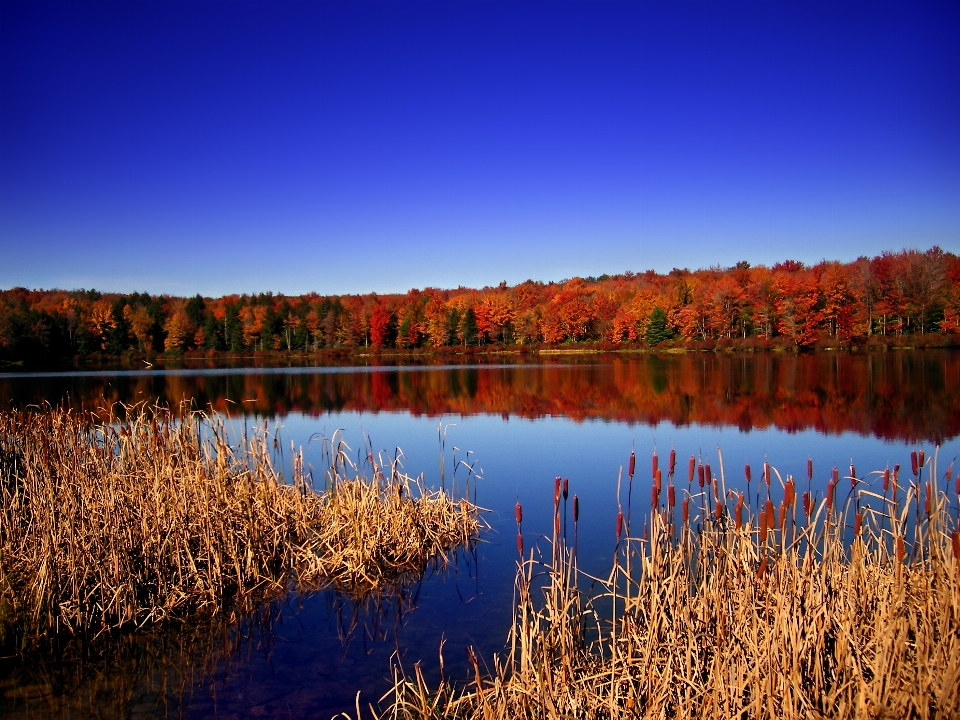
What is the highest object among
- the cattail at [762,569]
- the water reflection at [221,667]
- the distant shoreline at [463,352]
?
the cattail at [762,569]

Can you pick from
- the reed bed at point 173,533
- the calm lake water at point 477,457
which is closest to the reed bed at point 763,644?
the calm lake water at point 477,457

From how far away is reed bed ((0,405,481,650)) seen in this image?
6.57 meters

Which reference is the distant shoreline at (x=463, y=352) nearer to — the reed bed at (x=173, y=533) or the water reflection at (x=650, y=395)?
the water reflection at (x=650, y=395)

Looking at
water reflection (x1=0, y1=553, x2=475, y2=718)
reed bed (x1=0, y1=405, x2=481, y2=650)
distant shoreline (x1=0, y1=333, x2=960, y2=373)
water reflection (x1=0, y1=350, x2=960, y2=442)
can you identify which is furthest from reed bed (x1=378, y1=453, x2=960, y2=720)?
distant shoreline (x1=0, y1=333, x2=960, y2=373)

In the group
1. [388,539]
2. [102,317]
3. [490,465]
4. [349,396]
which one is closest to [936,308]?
[349,396]

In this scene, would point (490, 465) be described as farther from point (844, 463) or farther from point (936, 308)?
point (936, 308)

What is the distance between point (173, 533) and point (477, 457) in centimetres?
960

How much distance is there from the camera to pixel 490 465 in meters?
15.5

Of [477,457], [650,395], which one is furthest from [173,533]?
[650,395]

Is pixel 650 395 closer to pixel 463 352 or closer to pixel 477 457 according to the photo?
pixel 477 457

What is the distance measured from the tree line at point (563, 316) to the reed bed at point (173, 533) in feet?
223

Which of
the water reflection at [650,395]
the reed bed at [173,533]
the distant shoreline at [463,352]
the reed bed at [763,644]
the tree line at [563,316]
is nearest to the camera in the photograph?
the reed bed at [763,644]

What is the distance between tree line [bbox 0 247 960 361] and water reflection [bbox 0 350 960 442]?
25930mm

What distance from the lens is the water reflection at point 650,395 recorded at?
2172 cm
